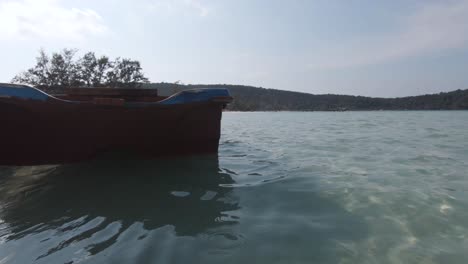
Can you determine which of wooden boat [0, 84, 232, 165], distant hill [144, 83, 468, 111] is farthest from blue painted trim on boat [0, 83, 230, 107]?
distant hill [144, 83, 468, 111]

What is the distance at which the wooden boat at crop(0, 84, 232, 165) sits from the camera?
4.71 m

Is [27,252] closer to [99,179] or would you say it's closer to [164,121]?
[99,179]

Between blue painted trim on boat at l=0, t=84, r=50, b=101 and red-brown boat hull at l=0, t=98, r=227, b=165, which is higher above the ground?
blue painted trim on boat at l=0, t=84, r=50, b=101

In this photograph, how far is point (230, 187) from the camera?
4352 millimetres

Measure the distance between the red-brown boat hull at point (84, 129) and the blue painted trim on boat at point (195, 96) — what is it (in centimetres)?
9

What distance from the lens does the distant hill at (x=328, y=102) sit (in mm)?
92194

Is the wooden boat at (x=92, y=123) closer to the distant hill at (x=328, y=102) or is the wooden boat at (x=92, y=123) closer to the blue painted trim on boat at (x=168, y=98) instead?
the blue painted trim on boat at (x=168, y=98)

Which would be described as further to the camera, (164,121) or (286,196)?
(164,121)

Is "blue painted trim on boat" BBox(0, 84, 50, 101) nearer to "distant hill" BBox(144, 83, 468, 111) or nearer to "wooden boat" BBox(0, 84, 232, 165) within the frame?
"wooden boat" BBox(0, 84, 232, 165)

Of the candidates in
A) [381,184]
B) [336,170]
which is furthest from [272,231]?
[336,170]

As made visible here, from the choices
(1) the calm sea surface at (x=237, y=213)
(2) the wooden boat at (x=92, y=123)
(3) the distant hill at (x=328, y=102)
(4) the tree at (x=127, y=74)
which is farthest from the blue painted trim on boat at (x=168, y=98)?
(3) the distant hill at (x=328, y=102)

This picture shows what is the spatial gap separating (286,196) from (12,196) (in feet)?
12.0

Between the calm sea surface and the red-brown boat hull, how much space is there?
0.38 metres

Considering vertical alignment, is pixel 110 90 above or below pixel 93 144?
above
